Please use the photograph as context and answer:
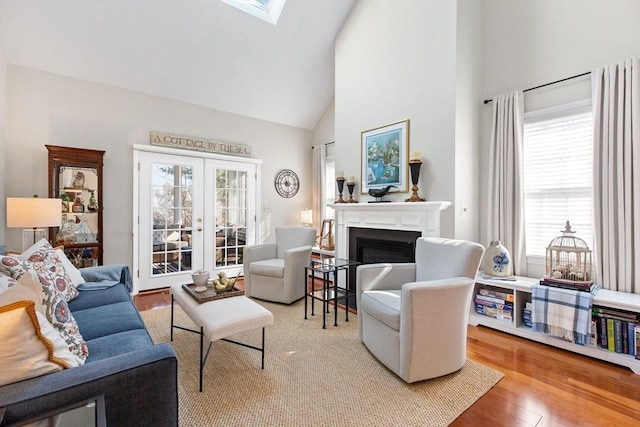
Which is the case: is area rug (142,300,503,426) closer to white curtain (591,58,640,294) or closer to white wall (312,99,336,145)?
white curtain (591,58,640,294)

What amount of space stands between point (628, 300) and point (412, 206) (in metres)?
1.76

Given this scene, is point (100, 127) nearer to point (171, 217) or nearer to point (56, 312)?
point (171, 217)

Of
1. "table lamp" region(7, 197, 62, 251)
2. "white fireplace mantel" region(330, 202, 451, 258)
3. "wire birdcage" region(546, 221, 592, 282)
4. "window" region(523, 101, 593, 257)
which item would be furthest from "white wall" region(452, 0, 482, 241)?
"table lamp" region(7, 197, 62, 251)

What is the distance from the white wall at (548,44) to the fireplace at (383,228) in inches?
30.3

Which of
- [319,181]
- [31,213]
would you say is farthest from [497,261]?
[31,213]

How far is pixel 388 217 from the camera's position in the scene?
3.46 m

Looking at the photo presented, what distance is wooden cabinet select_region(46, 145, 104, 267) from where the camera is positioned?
3367 millimetres

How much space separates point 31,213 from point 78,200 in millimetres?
784

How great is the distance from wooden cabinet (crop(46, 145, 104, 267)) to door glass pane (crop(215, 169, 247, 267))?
1.54 metres

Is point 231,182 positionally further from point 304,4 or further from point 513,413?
point 513,413

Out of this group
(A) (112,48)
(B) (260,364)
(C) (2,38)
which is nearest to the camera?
(B) (260,364)

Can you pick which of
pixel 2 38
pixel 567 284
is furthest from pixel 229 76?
pixel 567 284

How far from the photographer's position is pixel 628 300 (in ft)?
7.30

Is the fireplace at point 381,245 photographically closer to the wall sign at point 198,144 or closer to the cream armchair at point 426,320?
the cream armchair at point 426,320
